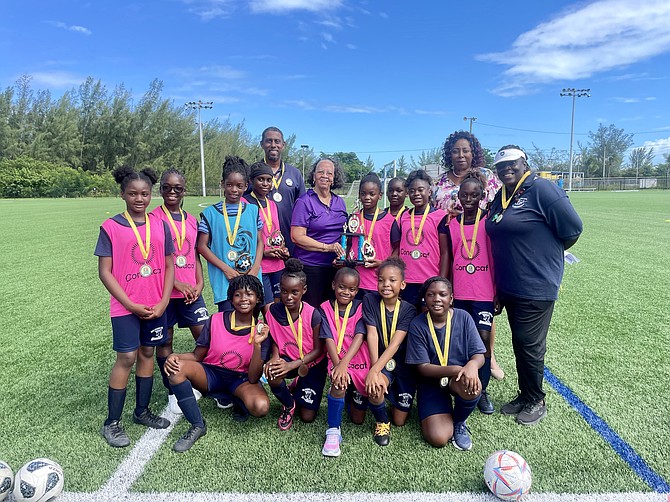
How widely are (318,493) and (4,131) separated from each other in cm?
5690

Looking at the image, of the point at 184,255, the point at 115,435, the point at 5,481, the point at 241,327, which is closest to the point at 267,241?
the point at 184,255

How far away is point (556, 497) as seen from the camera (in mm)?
2385

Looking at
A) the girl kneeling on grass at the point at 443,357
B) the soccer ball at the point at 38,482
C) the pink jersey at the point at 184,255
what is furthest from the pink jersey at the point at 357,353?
the soccer ball at the point at 38,482

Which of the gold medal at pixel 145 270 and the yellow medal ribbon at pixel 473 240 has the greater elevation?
the yellow medal ribbon at pixel 473 240

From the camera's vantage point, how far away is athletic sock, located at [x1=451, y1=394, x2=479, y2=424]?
2.88 metres

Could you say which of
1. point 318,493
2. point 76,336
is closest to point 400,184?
point 318,493

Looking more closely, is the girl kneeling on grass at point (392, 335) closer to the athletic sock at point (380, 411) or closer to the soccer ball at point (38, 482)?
the athletic sock at point (380, 411)

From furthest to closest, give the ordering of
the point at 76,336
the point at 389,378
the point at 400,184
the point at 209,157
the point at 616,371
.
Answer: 1. the point at 209,157
2. the point at 76,336
3. the point at 616,371
4. the point at 400,184
5. the point at 389,378

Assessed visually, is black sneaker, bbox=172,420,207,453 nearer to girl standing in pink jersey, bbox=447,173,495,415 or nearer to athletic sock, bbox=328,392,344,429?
athletic sock, bbox=328,392,344,429

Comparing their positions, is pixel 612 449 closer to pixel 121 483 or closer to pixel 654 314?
pixel 121 483

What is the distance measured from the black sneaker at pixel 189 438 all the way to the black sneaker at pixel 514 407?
7.10ft

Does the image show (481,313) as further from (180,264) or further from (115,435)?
(115,435)

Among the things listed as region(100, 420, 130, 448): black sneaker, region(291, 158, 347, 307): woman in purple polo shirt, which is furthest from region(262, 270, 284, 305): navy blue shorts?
region(100, 420, 130, 448): black sneaker

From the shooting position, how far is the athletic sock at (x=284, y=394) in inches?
123
